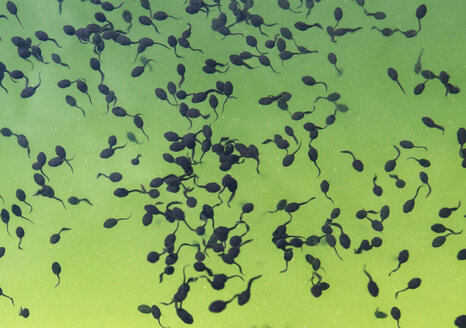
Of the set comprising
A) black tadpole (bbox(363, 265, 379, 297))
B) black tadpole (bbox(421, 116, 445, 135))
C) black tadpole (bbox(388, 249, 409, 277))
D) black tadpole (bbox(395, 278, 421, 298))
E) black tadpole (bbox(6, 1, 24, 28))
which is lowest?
black tadpole (bbox(363, 265, 379, 297))

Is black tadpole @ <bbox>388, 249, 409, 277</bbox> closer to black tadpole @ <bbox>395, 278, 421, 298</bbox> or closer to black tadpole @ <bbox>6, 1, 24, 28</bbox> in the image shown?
black tadpole @ <bbox>395, 278, 421, 298</bbox>

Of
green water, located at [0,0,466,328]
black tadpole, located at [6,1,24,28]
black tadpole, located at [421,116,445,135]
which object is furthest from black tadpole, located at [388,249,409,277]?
black tadpole, located at [6,1,24,28]

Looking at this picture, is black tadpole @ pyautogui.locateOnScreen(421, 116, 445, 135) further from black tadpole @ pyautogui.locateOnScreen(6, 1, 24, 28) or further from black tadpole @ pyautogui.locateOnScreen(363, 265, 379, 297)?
black tadpole @ pyautogui.locateOnScreen(6, 1, 24, 28)

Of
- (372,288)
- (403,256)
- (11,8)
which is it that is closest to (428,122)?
(403,256)

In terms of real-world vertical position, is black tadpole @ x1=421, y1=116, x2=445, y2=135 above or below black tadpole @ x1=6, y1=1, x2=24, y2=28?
above

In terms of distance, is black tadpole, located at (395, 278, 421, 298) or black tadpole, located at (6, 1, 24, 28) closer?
black tadpole, located at (395, 278, 421, 298)

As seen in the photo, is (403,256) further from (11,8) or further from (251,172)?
(11,8)

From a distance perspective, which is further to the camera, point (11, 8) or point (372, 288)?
point (11, 8)

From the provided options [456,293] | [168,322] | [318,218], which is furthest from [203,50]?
[456,293]

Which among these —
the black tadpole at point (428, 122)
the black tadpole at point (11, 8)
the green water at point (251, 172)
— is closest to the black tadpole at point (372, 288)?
the green water at point (251, 172)
